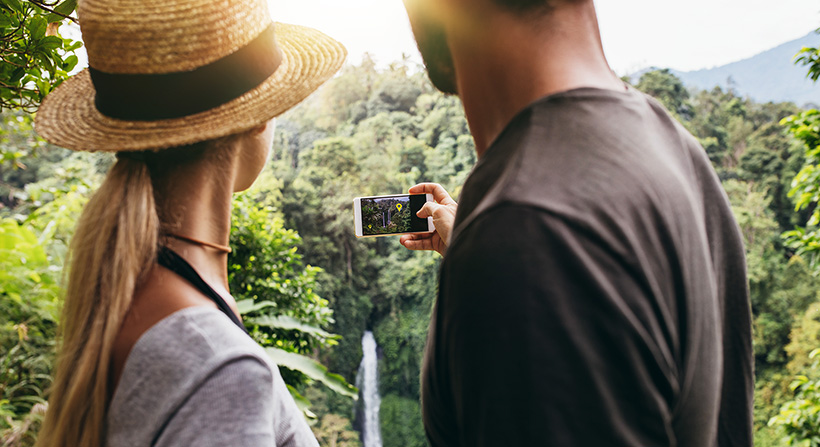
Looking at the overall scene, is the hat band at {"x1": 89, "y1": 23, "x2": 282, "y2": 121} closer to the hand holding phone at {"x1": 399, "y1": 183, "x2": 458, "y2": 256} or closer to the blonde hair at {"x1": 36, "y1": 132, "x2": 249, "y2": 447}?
the blonde hair at {"x1": 36, "y1": 132, "x2": 249, "y2": 447}

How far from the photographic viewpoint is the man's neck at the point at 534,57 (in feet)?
1.59

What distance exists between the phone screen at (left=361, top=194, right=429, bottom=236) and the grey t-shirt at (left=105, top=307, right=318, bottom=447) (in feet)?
2.14

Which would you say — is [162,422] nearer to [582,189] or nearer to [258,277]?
[582,189]

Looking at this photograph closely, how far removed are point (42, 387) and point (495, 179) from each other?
12.2 feet

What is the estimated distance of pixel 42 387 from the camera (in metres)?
3.22

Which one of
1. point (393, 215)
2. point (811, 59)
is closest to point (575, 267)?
point (393, 215)

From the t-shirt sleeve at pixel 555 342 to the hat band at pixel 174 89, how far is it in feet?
1.49

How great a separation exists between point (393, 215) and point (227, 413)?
0.82 m

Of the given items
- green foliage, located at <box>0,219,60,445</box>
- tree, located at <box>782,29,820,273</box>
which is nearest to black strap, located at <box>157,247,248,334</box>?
tree, located at <box>782,29,820,273</box>

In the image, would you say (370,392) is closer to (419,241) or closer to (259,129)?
(419,241)

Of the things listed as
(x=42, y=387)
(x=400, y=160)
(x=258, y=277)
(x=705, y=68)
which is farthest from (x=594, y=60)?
(x=705, y=68)

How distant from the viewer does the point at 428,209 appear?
1159 millimetres

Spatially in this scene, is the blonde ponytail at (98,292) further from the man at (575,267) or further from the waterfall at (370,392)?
the waterfall at (370,392)

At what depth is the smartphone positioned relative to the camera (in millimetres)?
1245
